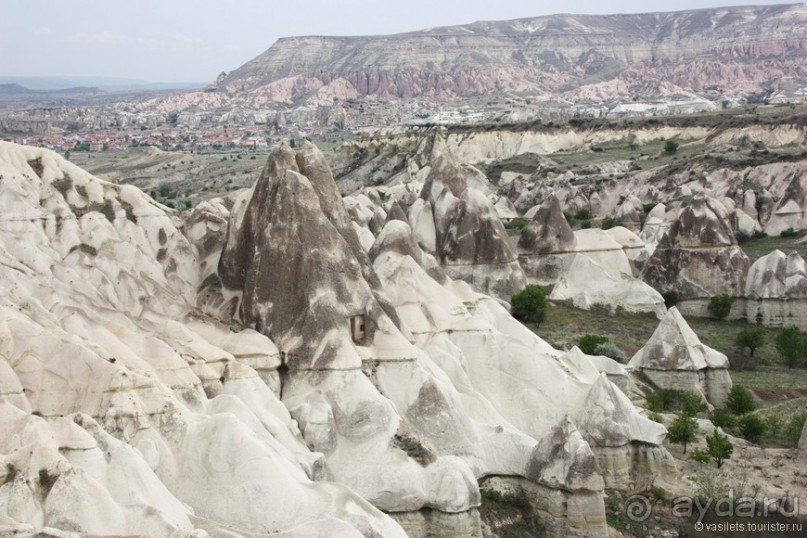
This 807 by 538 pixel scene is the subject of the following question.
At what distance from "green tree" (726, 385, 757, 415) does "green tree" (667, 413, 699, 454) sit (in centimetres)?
531

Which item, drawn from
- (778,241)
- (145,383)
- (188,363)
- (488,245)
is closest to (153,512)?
(145,383)

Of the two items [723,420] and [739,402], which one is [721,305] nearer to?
[739,402]

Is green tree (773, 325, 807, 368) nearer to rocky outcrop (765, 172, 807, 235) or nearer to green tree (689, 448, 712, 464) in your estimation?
green tree (689, 448, 712, 464)

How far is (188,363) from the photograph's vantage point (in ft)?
79.0

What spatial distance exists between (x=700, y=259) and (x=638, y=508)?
28.3 metres

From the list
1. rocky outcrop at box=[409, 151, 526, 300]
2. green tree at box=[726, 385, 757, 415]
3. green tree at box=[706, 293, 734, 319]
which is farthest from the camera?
rocky outcrop at box=[409, 151, 526, 300]

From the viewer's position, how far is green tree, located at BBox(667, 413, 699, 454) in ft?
102

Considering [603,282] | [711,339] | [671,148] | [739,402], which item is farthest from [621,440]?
[671,148]

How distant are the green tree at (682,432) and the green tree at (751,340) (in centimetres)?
1424

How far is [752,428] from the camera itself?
32906 mm

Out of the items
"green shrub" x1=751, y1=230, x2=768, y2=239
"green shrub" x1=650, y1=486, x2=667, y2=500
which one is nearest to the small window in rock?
"green shrub" x1=650, y1=486, x2=667, y2=500

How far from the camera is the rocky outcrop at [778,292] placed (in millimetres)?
49031

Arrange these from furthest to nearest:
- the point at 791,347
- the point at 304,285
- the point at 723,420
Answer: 1. the point at 791,347
2. the point at 723,420
3. the point at 304,285

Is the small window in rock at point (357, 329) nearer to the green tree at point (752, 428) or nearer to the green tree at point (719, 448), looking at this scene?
the green tree at point (719, 448)
